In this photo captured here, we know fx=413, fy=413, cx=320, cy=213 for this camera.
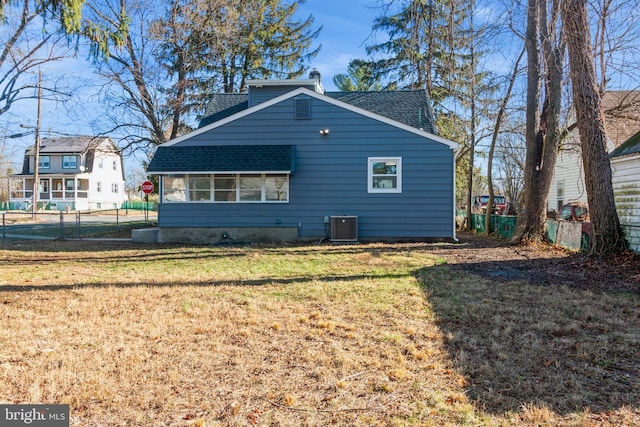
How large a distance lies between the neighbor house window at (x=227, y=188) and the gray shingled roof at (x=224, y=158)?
63cm

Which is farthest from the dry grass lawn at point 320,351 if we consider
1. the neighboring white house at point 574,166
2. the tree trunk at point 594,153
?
the neighboring white house at point 574,166

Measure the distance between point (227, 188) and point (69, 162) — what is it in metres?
34.1

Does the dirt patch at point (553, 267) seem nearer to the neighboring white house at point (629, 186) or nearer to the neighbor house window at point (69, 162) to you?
the neighboring white house at point (629, 186)

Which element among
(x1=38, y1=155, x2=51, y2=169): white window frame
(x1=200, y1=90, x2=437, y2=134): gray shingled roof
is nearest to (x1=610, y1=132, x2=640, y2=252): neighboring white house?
(x1=200, y1=90, x2=437, y2=134): gray shingled roof

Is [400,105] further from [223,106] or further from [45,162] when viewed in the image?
[45,162]

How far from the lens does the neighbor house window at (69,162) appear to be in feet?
130

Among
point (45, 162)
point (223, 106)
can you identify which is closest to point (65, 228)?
point (223, 106)

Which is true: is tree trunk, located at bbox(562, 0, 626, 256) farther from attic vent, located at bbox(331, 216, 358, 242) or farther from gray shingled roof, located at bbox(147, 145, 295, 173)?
gray shingled roof, located at bbox(147, 145, 295, 173)

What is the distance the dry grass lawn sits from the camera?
2.70 metres

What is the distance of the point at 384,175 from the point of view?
12969 millimetres

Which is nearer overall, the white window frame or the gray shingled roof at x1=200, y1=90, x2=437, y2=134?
the gray shingled roof at x1=200, y1=90, x2=437, y2=134

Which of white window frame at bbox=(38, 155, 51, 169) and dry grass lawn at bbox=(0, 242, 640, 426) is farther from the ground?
white window frame at bbox=(38, 155, 51, 169)

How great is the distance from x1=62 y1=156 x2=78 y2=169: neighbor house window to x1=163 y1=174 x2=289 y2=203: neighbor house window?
32.3 metres

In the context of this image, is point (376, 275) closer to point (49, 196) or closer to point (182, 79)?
point (182, 79)
